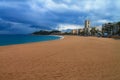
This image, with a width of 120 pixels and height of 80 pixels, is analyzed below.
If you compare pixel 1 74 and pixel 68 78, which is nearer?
pixel 68 78

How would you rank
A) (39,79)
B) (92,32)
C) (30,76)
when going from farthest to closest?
(92,32) → (30,76) → (39,79)

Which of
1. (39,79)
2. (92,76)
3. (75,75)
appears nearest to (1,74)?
(39,79)

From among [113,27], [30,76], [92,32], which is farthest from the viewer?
[92,32]

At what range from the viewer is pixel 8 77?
6082 mm

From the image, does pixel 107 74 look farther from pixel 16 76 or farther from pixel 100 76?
pixel 16 76

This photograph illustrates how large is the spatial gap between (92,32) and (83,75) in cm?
12436

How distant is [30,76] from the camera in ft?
20.2

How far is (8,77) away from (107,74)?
3.63 metres

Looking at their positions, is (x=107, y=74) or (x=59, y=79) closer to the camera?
(x=59, y=79)

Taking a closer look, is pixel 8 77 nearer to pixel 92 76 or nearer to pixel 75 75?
pixel 75 75

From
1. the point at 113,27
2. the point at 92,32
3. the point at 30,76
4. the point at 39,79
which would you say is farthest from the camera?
the point at 92,32

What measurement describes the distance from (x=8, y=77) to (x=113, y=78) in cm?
366

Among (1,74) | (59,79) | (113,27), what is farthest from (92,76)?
(113,27)

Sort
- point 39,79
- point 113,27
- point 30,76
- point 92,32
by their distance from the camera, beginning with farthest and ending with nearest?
point 92,32 < point 113,27 < point 30,76 < point 39,79
